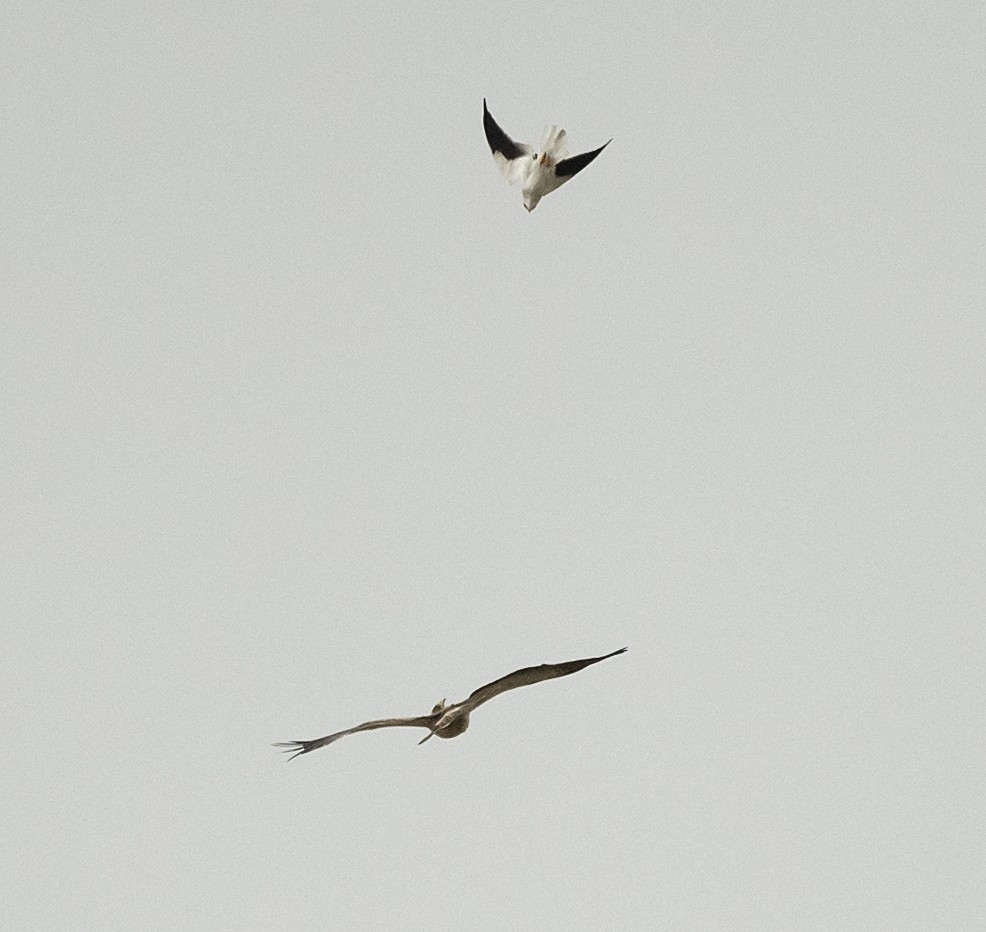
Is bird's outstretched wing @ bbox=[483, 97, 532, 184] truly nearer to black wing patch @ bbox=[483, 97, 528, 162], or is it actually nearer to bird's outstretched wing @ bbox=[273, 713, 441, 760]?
black wing patch @ bbox=[483, 97, 528, 162]

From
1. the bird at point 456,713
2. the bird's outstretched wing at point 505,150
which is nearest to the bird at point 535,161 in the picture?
the bird's outstretched wing at point 505,150

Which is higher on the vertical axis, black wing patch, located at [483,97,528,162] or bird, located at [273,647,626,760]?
black wing patch, located at [483,97,528,162]

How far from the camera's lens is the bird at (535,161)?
8523mm

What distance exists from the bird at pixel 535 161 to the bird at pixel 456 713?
127 inches

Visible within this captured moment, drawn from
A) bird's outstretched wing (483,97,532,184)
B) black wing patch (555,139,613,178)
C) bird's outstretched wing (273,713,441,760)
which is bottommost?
bird's outstretched wing (273,713,441,760)

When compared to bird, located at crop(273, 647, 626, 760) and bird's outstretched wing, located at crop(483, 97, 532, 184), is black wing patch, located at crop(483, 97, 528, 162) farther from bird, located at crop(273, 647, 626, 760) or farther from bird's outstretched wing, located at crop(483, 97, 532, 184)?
bird, located at crop(273, 647, 626, 760)

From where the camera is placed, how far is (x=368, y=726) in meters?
6.62

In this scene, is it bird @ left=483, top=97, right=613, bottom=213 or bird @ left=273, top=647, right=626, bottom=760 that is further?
bird @ left=483, top=97, right=613, bottom=213

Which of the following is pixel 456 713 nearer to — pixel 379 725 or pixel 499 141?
pixel 379 725

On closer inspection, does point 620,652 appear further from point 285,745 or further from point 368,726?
point 285,745

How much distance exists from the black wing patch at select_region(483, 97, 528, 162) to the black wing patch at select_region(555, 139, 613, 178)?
0.28 metres

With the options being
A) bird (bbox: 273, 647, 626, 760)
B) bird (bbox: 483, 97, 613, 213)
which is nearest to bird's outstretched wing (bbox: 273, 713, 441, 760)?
bird (bbox: 273, 647, 626, 760)

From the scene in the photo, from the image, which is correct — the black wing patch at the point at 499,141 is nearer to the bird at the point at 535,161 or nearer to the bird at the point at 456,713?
the bird at the point at 535,161

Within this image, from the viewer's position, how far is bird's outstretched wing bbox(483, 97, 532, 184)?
342 inches
